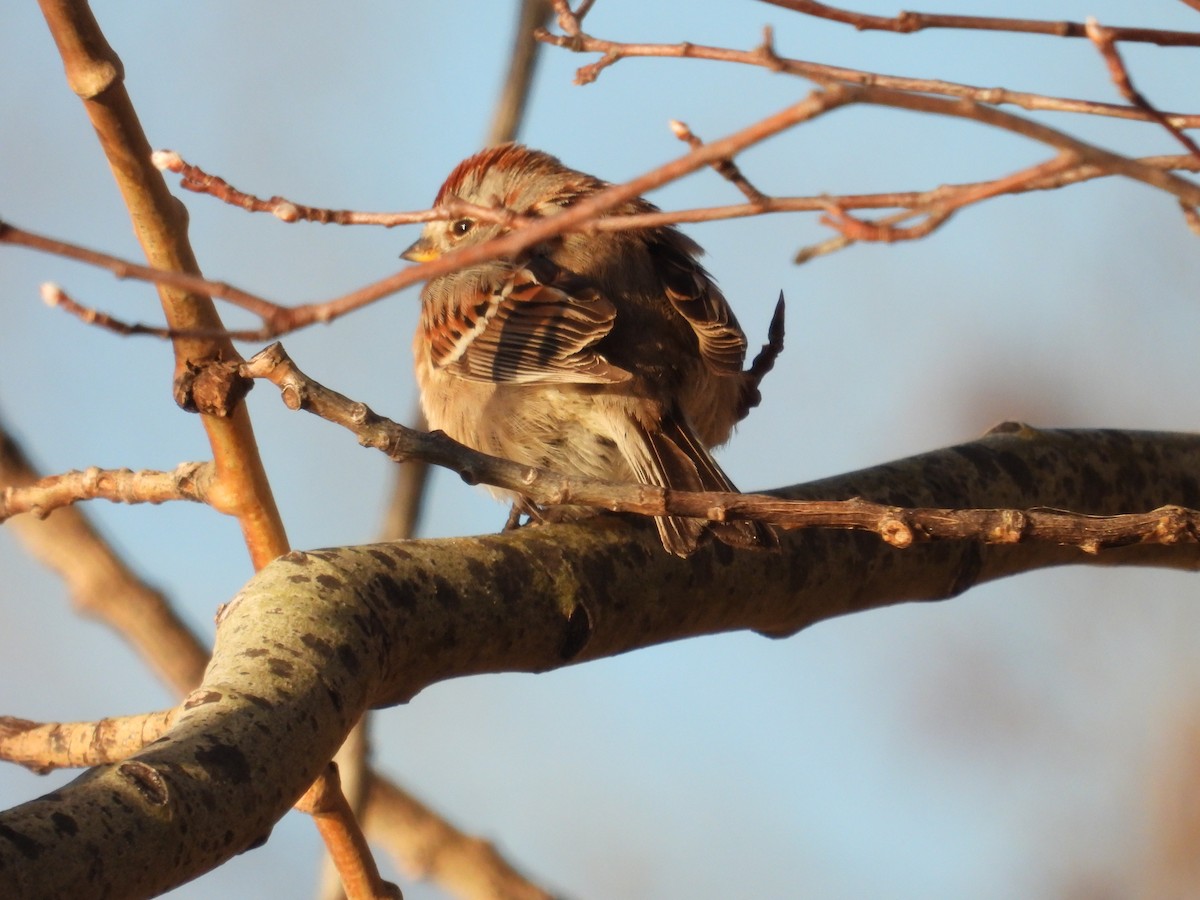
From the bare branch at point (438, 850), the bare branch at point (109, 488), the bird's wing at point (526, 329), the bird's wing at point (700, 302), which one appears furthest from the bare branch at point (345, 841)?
the bird's wing at point (700, 302)

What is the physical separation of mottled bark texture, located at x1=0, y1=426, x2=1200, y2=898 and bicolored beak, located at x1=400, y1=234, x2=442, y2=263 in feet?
6.71

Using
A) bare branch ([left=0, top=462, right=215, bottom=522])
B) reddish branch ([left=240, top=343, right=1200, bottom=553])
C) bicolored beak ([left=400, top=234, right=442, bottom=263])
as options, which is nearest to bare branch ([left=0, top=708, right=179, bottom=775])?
bare branch ([left=0, top=462, right=215, bottom=522])

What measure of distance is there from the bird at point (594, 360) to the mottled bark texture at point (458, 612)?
403 mm

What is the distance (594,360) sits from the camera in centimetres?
354

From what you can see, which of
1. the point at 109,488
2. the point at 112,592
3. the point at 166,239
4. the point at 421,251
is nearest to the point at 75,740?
the point at 112,592

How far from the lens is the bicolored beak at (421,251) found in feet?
16.0

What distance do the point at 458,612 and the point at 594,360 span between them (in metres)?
1.19

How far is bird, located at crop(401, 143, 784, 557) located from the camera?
3549 millimetres

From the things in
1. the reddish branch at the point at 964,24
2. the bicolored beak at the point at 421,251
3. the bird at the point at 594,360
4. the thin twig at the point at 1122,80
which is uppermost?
the bicolored beak at the point at 421,251

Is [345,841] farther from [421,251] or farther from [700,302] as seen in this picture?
[421,251]

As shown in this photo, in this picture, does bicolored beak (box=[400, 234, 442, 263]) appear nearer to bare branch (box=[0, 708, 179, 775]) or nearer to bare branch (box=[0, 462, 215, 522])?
bare branch (box=[0, 462, 215, 522])

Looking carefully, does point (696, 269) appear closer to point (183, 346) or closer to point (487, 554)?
point (487, 554)

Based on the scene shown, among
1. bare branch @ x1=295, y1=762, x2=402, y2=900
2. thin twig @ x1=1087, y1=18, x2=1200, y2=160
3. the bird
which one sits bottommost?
bare branch @ x1=295, y1=762, x2=402, y2=900

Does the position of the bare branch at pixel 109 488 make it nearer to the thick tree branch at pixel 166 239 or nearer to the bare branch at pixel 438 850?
the thick tree branch at pixel 166 239
